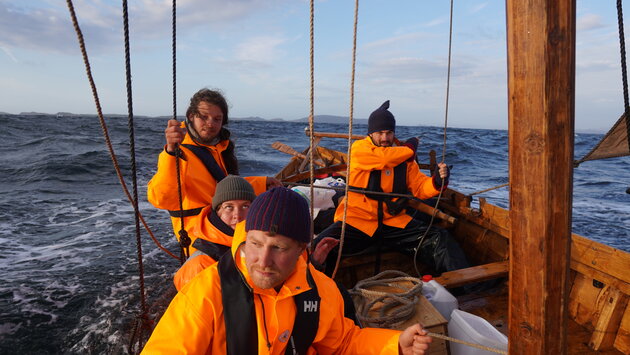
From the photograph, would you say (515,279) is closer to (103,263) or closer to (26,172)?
(103,263)

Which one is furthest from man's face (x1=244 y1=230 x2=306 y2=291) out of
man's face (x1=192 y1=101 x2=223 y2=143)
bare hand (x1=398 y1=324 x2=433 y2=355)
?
man's face (x1=192 y1=101 x2=223 y2=143)

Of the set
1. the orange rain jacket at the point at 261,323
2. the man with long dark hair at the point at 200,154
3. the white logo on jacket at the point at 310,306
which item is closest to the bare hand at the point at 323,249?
the orange rain jacket at the point at 261,323

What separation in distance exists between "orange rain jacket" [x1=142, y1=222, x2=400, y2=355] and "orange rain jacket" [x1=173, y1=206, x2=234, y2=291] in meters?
0.84

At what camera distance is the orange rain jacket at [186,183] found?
3.27m

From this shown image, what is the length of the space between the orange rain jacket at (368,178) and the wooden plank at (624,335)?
7.31 feet

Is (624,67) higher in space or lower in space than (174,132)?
higher

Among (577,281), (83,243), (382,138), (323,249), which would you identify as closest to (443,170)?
(382,138)

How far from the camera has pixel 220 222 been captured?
9.97 feet

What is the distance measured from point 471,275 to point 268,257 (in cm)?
271

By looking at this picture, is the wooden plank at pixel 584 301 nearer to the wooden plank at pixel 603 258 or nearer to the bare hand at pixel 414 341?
the wooden plank at pixel 603 258

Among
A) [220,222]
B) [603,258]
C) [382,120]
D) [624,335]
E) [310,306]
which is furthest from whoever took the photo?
[382,120]

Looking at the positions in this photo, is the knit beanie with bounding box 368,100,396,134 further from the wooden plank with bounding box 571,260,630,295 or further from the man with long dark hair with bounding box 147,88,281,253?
the wooden plank with bounding box 571,260,630,295

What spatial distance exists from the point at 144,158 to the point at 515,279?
64.7 ft

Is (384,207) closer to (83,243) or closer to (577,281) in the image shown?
(577,281)
